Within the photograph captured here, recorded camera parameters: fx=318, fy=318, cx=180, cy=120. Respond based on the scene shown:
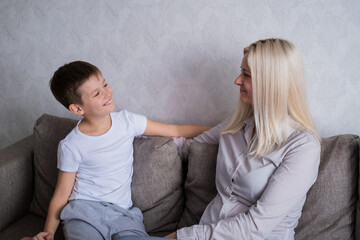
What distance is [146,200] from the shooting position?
5.09 ft

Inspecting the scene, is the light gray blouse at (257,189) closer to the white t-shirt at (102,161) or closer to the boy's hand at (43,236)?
the white t-shirt at (102,161)

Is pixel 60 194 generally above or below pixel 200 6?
below

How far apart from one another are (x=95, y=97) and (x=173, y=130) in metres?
0.45

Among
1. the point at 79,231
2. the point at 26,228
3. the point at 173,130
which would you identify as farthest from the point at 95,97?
the point at 26,228

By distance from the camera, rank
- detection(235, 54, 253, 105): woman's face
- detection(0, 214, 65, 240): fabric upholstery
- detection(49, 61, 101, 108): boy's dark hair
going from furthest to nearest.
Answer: detection(0, 214, 65, 240): fabric upholstery → detection(49, 61, 101, 108): boy's dark hair → detection(235, 54, 253, 105): woman's face

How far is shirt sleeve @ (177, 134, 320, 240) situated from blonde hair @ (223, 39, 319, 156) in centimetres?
8

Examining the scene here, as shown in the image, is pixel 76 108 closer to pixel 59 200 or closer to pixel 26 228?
pixel 59 200

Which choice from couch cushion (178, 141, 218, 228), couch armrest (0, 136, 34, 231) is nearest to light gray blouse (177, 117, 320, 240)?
couch cushion (178, 141, 218, 228)

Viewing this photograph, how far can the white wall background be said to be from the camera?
140 cm

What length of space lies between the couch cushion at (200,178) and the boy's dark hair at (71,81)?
0.58 m

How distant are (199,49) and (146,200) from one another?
791 millimetres

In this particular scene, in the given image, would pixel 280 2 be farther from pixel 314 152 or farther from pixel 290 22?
pixel 314 152

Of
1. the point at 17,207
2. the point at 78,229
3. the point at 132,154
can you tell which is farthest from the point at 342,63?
the point at 17,207

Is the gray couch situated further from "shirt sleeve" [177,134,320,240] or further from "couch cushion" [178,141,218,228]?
"shirt sleeve" [177,134,320,240]
